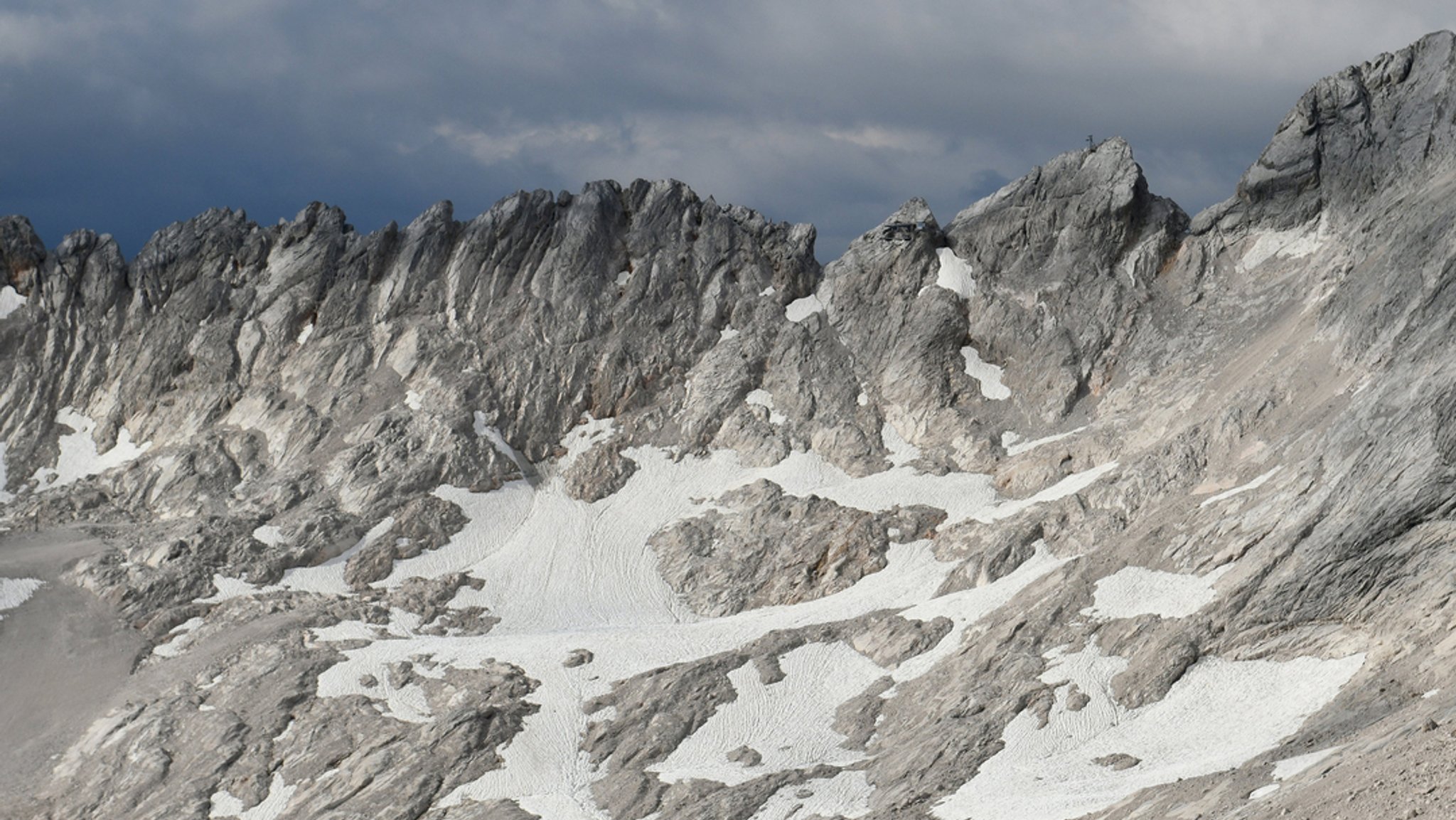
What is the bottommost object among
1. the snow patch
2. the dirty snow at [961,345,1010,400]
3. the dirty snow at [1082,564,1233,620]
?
the dirty snow at [1082,564,1233,620]

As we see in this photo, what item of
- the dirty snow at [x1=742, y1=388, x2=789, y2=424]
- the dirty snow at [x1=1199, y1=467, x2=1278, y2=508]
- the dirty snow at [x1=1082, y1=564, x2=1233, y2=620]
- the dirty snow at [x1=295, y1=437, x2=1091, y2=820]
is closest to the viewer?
the dirty snow at [x1=1082, y1=564, x2=1233, y2=620]

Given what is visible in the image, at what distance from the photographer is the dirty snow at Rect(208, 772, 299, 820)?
54.0 m

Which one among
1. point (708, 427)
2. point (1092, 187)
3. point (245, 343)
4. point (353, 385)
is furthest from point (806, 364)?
point (245, 343)

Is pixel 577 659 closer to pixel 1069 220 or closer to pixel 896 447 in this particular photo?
pixel 896 447

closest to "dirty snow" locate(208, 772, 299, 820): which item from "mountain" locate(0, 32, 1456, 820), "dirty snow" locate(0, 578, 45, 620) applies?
"mountain" locate(0, 32, 1456, 820)

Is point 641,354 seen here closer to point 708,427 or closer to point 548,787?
Result: point 708,427

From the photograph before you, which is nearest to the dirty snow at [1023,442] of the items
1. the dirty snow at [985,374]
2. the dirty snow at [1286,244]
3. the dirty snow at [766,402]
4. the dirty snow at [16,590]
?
the dirty snow at [985,374]

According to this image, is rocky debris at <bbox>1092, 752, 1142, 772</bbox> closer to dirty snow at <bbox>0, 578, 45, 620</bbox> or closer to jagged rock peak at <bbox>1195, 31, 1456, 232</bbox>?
jagged rock peak at <bbox>1195, 31, 1456, 232</bbox>

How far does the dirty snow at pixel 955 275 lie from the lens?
292ft

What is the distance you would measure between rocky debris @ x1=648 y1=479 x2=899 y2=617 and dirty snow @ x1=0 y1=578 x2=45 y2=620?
33417mm

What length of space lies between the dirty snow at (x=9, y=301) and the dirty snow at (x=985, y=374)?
65.0 m

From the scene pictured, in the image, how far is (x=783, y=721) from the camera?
56312 mm

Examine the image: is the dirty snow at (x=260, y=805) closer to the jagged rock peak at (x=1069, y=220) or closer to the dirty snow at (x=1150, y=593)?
the dirty snow at (x=1150, y=593)

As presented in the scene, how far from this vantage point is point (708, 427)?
83688 millimetres
